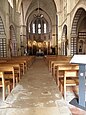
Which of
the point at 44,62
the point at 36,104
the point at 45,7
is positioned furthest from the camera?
the point at 45,7

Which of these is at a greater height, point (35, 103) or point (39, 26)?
point (39, 26)

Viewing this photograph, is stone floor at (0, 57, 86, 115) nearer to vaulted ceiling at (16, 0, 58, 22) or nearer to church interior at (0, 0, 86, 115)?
church interior at (0, 0, 86, 115)

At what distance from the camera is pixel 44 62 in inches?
724

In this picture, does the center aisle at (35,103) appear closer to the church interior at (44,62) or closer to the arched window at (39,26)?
the church interior at (44,62)

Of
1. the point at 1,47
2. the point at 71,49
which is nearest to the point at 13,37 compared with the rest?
the point at 1,47

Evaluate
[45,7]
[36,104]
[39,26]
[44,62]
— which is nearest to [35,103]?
[36,104]

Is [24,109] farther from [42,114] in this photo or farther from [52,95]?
[52,95]

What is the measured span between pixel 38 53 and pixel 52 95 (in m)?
35.9

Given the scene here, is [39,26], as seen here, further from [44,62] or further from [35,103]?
[35,103]

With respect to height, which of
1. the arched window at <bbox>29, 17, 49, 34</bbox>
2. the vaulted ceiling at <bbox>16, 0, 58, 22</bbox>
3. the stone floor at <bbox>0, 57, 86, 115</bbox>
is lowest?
the stone floor at <bbox>0, 57, 86, 115</bbox>

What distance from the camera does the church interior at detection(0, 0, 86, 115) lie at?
164 inches

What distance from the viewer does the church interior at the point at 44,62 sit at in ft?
13.7

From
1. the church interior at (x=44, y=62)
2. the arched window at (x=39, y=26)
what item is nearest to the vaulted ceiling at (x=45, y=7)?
the church interior at (x=44, y=62)

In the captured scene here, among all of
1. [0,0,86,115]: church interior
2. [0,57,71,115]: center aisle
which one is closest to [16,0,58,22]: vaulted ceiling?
[0,0,86,115]: church interior
